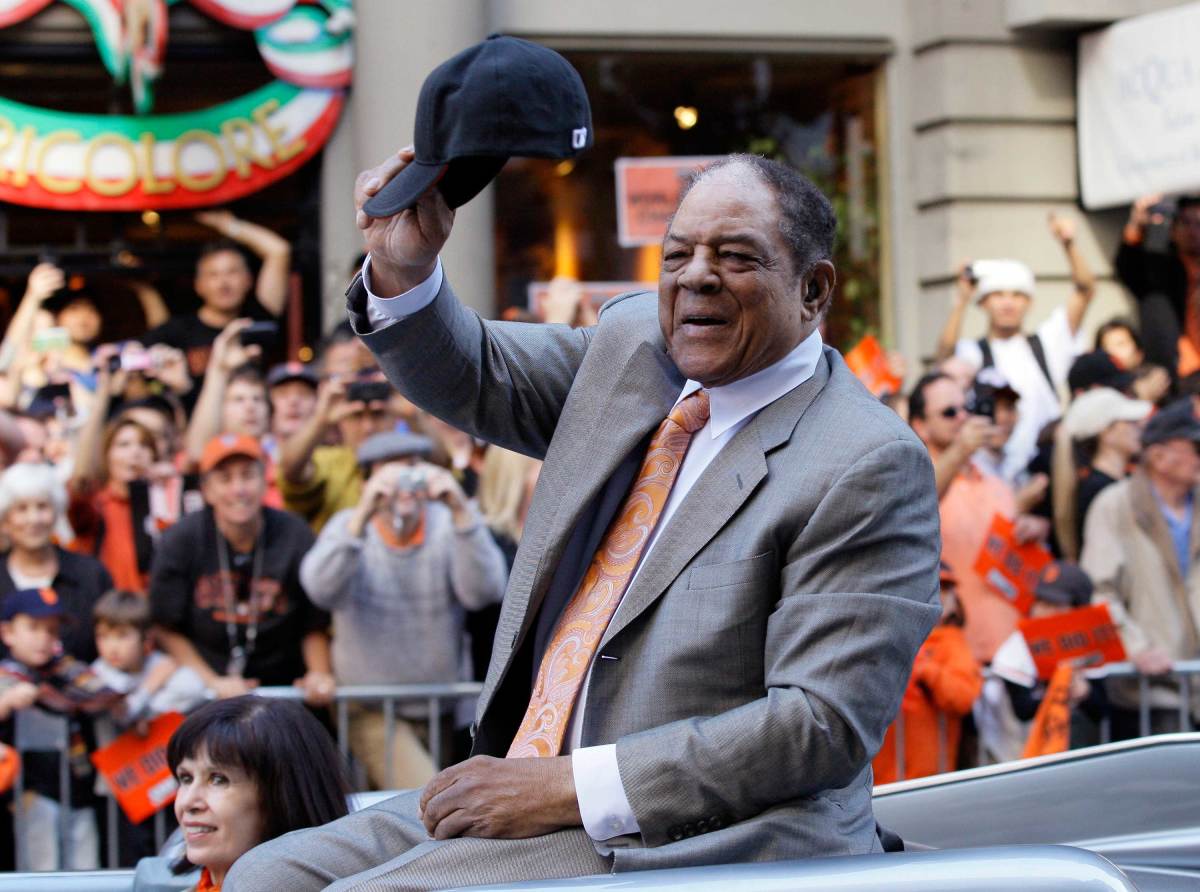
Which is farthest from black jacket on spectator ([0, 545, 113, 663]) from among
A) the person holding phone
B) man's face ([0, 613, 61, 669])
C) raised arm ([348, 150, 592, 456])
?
the person holding phone

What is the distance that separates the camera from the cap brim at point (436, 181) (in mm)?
2559

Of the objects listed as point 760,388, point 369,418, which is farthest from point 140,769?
point 760,388

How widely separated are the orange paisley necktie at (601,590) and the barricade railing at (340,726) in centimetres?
260

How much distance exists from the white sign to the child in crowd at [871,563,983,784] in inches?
169

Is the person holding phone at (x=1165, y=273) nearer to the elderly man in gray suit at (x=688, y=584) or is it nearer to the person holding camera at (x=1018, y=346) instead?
the person holding camera at (x=1018, y=346)

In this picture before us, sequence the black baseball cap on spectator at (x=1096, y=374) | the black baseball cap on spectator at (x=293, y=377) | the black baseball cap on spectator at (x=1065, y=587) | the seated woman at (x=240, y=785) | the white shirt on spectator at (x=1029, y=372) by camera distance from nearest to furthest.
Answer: the seated woman at (x=240, y=785) < the black baseball cap on spectator at (x=1065, y=587) < the black baseball cap on spectator at (x=293, y=377) < the white shirt on spectator at (x=1029, y=372) < the black baseball cap on spectator at (x=1096, y=374)

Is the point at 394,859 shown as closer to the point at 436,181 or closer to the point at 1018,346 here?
the point at 436,181

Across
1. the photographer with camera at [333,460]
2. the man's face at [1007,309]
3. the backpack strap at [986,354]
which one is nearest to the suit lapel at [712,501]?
the photographer with camera at [333,460]

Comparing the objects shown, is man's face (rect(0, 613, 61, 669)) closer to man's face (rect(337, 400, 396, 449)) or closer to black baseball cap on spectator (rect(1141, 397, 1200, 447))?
man's face (rect(337, 400, 396, 449))

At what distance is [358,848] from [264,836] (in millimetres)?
505

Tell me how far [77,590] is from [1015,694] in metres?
3.23

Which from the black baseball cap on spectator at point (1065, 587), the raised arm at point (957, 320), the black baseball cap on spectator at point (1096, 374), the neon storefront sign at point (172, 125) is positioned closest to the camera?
the black baseball cap on spectator at point (1065, 587)

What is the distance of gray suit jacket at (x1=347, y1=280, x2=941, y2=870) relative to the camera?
95.1 inches

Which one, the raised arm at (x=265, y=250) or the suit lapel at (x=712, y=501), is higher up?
the raised arm at (x=265, y=250)
